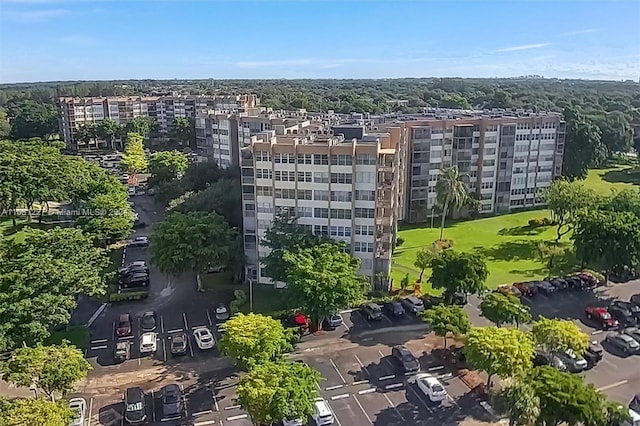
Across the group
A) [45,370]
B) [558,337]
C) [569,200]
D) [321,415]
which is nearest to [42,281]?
A: [45,370]

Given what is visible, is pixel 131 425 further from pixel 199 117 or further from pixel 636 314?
pixel 199 117

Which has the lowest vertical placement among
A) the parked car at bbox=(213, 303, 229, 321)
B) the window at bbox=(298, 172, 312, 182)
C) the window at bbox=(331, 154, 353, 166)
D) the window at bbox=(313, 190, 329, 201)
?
the parked car at bbox=(213, 303, 229, 321)

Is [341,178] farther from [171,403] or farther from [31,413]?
[31,413]

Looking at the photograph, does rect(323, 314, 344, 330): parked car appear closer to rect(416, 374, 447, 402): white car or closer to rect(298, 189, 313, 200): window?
rect(416, 374, 447, 402): white car

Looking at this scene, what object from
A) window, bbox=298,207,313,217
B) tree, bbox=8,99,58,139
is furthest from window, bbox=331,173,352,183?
tree, bbox=8,99,58,139

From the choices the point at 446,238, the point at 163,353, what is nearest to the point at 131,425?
the point at 163,353

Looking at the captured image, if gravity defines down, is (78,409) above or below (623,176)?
below
